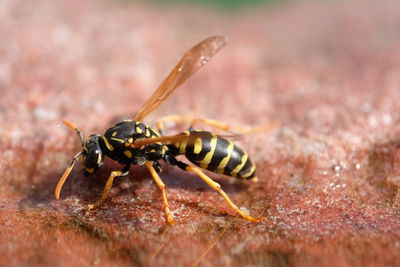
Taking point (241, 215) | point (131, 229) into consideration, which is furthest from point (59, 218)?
point (241, 215)

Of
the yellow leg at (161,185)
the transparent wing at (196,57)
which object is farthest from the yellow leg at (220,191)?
the transparent wing at (196,57)

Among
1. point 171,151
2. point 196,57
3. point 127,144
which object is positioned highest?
point 196,57

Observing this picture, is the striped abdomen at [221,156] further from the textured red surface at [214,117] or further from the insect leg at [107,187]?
the insect leg at [107,187]

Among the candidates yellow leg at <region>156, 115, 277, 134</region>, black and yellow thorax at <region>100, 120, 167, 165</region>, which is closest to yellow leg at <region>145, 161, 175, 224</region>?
black and yellow thorax at <region>100, 120, 167, 165</region>

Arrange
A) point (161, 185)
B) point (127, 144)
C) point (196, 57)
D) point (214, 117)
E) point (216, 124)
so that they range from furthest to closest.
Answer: point (214, 117) < point (216, 124) < point (196, 57) < point (127, 144) < point (161, 185)

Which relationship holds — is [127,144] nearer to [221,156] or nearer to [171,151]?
[171,151]

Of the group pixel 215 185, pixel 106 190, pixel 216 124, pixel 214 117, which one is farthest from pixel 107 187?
pixel 214 117

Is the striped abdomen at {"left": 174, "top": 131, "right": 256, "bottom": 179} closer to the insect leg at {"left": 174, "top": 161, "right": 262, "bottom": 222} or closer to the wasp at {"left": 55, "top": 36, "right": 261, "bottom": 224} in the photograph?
the wasp at {"left": 55, "top": 36, "right": 261, "bottom": 224}
